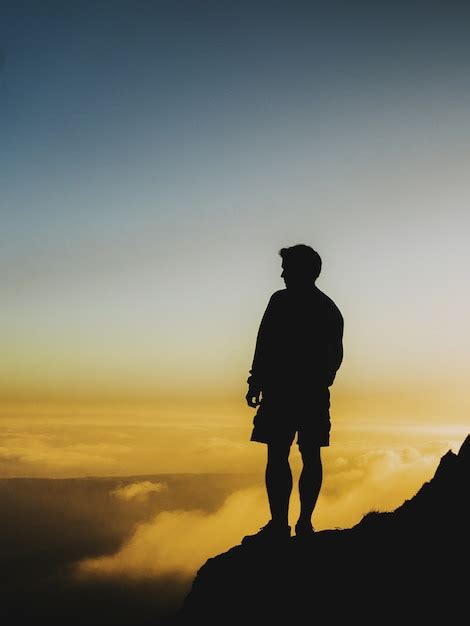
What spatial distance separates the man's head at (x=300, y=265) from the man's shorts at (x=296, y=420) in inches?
62.1

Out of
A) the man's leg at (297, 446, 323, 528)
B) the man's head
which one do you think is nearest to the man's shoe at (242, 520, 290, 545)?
the man's leg at (297, 446, 323, 528)

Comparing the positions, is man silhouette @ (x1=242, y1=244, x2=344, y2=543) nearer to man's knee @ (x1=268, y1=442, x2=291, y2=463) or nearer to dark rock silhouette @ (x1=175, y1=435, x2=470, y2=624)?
man's knee @ (x1=268, y1=442, x2=291, y2=463)

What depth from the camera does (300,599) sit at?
7.80m

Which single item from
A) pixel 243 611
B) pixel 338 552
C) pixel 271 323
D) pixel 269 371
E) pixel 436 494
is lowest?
pixel 243 611

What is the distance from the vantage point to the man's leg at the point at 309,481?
861cm

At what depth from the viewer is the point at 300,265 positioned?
8.70m

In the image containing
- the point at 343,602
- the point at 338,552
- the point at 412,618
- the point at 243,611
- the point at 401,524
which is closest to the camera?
the point at 412,618

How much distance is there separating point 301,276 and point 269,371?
1430 millimetres

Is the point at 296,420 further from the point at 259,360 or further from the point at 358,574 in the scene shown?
the point at 358,574

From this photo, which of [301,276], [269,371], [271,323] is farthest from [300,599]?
[301,276]

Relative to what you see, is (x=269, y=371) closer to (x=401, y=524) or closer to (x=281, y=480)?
(x=281, y=480)

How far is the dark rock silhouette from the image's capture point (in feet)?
24.3

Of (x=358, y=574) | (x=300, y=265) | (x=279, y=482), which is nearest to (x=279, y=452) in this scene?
(x=279, y=482)

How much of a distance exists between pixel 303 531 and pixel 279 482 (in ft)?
2.50
